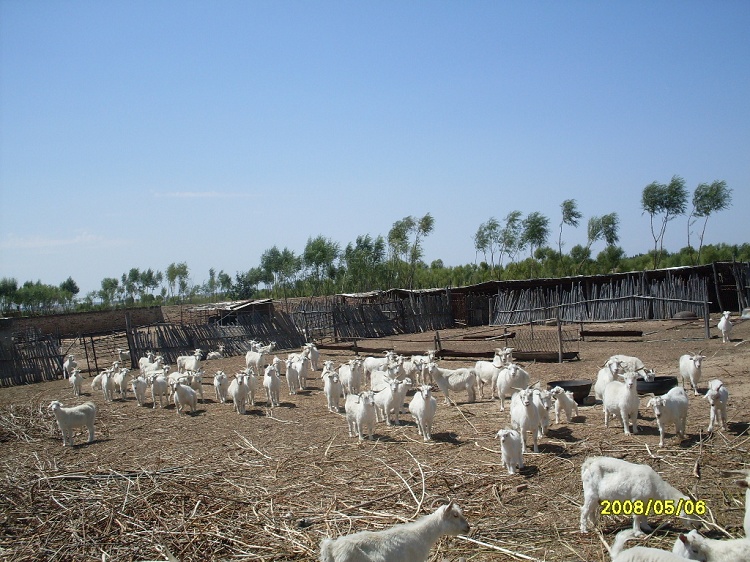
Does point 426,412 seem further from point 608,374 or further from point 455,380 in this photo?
point 608,374

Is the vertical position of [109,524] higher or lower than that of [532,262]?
lower

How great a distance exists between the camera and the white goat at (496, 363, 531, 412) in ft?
41.4

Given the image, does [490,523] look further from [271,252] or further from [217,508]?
[271,252]

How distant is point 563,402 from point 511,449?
9.99 feet

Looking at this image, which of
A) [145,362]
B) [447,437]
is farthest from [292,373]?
[145,362]

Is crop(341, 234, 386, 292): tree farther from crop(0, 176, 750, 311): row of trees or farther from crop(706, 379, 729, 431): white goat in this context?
crop(706, 379, 729, 431): white goat

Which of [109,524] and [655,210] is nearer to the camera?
[109,524]

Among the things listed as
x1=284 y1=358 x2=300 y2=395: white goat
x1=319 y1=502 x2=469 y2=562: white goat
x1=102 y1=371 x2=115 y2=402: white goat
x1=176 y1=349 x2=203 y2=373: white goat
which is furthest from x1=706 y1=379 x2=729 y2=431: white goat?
x1=102 y1=371 x2=115 y2=402: white goat

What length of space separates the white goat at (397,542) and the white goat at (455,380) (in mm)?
7925

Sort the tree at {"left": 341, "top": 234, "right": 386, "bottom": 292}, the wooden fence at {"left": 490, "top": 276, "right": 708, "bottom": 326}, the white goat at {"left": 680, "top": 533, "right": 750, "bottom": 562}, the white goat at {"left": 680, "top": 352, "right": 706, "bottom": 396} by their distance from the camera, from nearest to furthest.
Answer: the white goat at {"left": 680, "top": 533, "right": 750, "bottom": 562} → the white goat at {"left": 680, "top": 352, "right": 706, "bottom": 396} → the wooden fence at {"left": 490, "top": 276, "right": 708, "bottom": 326} → the tree at {"left": 341, "top": 234, "right": 386, "bottom": 292}

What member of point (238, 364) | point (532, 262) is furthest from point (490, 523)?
point (532, 262)

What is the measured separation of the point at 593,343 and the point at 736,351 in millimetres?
5527

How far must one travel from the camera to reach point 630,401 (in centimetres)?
973
